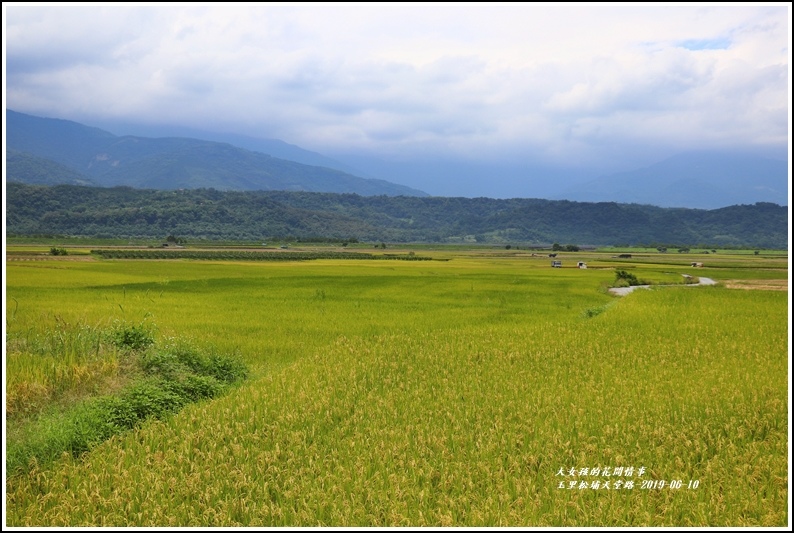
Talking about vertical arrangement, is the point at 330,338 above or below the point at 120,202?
below

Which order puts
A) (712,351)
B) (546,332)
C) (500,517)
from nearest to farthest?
1. (500,517)
2. (712,351)
3. (546,332)

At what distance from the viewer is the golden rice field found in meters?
6.42

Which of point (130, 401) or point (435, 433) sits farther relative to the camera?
point (130, 401)

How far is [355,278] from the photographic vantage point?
42.7 m

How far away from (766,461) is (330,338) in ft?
43.0

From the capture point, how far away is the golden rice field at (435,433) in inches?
253

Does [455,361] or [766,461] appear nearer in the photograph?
[766,461]

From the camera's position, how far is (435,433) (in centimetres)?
855

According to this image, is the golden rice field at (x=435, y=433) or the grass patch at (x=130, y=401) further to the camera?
the grass patch at (x=130, y=401)

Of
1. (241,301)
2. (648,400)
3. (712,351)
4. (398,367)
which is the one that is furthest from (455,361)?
(241,301)

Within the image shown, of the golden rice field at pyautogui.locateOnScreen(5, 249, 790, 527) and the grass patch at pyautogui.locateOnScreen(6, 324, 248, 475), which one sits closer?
the golden rice field at pyautogui.locateOnScreen(5, 249, 790, 527)

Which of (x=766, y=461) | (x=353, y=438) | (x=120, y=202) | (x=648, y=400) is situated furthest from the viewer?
(x=120, y=202)

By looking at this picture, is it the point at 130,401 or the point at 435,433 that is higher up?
the point at 435,433

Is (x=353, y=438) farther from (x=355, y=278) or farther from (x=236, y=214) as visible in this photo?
(x=236, y=214)
